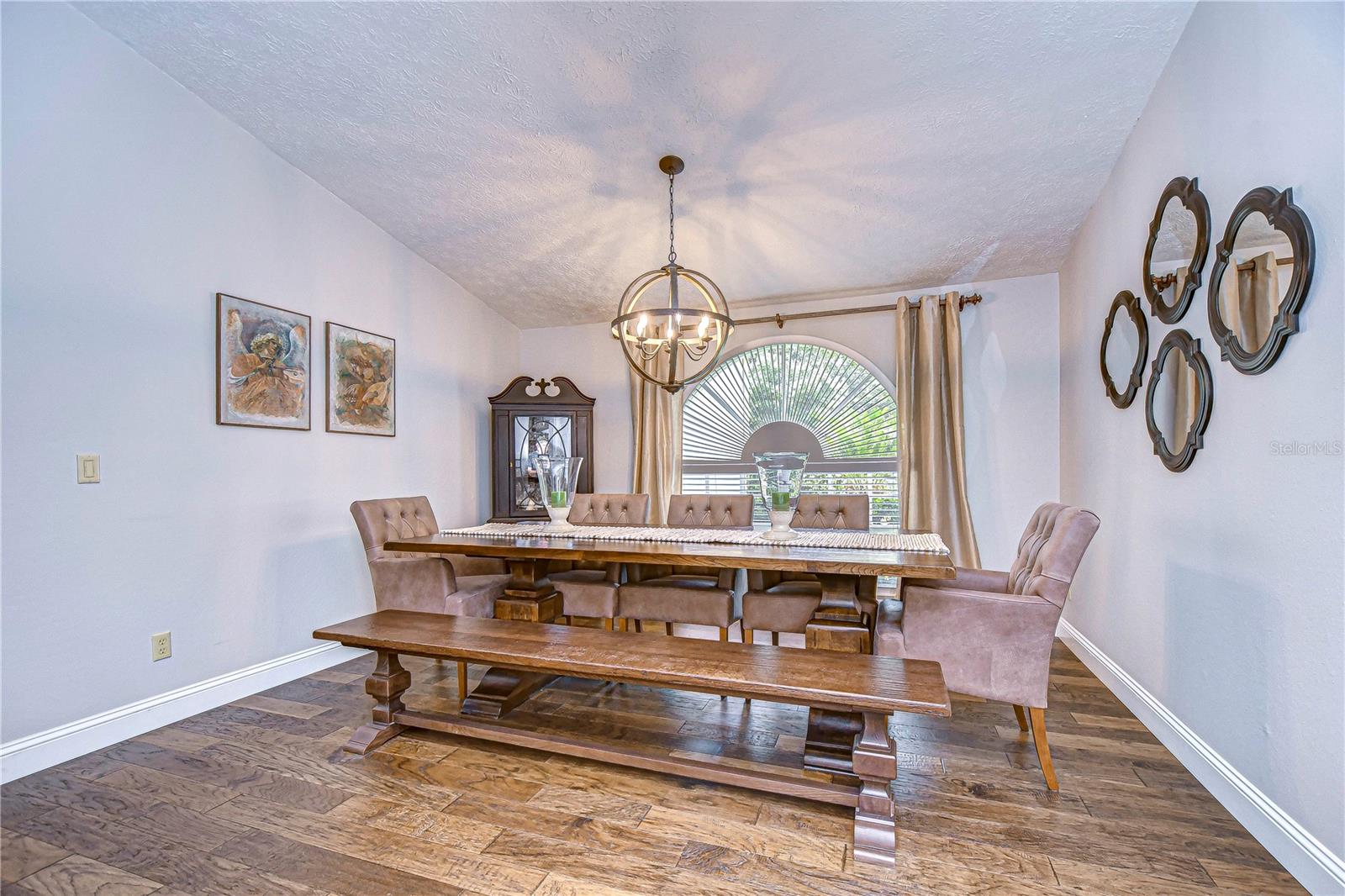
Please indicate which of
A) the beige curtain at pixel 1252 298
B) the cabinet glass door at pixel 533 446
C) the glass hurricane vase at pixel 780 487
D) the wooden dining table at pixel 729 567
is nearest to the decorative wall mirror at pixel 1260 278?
the beige curtain at pixel 1252 298

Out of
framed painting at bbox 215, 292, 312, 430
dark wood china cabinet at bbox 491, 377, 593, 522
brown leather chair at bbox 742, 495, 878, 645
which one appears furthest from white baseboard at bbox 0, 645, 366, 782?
brown leather chair at bbox 742, 495, 878, 645

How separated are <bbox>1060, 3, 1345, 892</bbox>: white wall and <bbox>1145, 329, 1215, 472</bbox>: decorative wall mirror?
4 cm

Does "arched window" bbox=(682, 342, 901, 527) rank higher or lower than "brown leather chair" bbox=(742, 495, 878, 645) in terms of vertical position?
higher

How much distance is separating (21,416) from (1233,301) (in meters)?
4.11

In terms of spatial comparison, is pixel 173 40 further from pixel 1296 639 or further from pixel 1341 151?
pixel 1296 639

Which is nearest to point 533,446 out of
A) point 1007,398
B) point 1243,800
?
point 1007,398

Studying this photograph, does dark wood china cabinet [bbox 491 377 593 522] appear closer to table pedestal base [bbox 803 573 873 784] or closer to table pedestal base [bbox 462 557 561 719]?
table pedestal base [bbox 462 557 561 719]

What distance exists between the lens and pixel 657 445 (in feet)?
15.4

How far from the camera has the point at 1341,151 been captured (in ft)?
4.35

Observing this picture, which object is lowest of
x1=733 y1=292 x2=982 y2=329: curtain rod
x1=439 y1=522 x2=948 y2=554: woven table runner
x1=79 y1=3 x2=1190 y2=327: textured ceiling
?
x1=439 y1=522 x2=948 y2=554: woven table runner

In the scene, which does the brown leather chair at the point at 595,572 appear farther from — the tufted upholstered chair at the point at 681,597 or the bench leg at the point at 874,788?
the bench leg at the point at 874,788

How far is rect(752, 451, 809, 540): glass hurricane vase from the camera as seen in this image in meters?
2.49

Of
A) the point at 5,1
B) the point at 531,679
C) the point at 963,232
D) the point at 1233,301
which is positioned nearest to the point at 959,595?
the point at 1233,301

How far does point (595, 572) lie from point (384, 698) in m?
1.16
